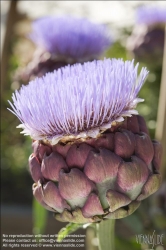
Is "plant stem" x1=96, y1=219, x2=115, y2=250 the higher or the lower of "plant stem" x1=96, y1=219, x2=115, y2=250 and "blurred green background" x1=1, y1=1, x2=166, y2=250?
the lower

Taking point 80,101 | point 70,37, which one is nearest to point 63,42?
point 70,37

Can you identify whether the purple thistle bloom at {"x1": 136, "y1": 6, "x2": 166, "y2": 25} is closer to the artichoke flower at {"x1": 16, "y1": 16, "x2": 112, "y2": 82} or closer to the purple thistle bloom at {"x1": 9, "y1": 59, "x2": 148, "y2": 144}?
the artichoke flower at {"x1": 16, "y1": 16, "x2": 112, "y2": 82}

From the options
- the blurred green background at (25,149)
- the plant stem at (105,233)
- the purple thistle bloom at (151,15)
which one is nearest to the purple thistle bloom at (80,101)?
the plant stem at (105,233)

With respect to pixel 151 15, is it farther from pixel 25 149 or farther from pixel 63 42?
pixel 25 149

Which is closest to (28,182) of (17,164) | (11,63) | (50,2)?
(17,164)

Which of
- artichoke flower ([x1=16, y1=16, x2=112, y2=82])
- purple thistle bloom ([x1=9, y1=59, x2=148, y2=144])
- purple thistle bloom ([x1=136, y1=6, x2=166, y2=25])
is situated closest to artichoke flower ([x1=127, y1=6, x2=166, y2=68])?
purple thistle bloom ([x1=136, y1=6, x2=166, y2=25])

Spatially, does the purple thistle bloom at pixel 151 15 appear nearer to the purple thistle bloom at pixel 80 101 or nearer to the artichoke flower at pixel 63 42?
the artichoke flower at pixel 63 42
